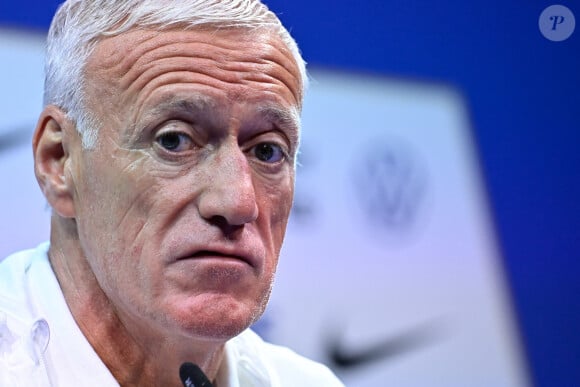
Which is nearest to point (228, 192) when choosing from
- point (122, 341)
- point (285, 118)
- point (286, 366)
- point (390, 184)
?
point (285, 118)

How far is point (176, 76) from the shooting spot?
1253 mm

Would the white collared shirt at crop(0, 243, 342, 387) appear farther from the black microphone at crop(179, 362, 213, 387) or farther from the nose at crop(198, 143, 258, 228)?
the nose at crop(198, 143, 258, 228)

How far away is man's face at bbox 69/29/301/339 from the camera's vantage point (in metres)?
1.20

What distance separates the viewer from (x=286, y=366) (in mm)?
1626

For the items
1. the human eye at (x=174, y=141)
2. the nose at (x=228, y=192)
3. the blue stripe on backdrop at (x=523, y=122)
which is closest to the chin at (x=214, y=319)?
the nose at (x=228, y=192)

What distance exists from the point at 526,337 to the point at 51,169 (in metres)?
1.40

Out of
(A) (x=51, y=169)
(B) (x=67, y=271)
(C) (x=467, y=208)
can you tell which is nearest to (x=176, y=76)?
(A) (x=51, y=169)

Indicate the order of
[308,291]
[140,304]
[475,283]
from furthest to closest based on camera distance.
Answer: [475,283] < [308,291] < [140,304]

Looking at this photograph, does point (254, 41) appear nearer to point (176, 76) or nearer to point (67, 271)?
point (176, 76)

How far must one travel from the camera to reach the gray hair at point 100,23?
4.18ft

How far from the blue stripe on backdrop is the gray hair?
3.15 ft

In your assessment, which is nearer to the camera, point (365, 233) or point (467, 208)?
point (365, 233)

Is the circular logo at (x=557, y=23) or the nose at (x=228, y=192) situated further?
the circular logo at (x=557, y=23)

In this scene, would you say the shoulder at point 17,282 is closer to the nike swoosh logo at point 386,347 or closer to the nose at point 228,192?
the nose at point 228,192
